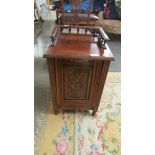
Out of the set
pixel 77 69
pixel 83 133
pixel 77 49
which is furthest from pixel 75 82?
pixel 83 133

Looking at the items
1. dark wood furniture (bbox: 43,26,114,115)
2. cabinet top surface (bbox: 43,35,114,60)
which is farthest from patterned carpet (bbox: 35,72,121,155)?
cabinet top surface (bbox: 43,35,114,60)

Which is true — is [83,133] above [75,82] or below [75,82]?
below

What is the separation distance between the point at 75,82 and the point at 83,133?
1.38 ft

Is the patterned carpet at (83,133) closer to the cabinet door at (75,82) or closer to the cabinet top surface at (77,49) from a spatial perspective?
the cabinet door at (75,82)

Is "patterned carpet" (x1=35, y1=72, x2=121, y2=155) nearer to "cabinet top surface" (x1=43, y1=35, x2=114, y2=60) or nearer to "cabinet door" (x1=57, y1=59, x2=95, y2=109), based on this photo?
"cabinet door" (x1=57, y1=59, x2=95, y2=109)

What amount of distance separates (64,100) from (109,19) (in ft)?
9.08

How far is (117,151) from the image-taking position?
140 centimetres

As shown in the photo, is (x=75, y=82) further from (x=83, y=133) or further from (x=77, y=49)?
(x=83, y=133)

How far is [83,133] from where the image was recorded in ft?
5.06

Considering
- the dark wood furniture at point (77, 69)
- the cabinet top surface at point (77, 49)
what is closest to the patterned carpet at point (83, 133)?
the dark wood furniture at point (77, 69)
